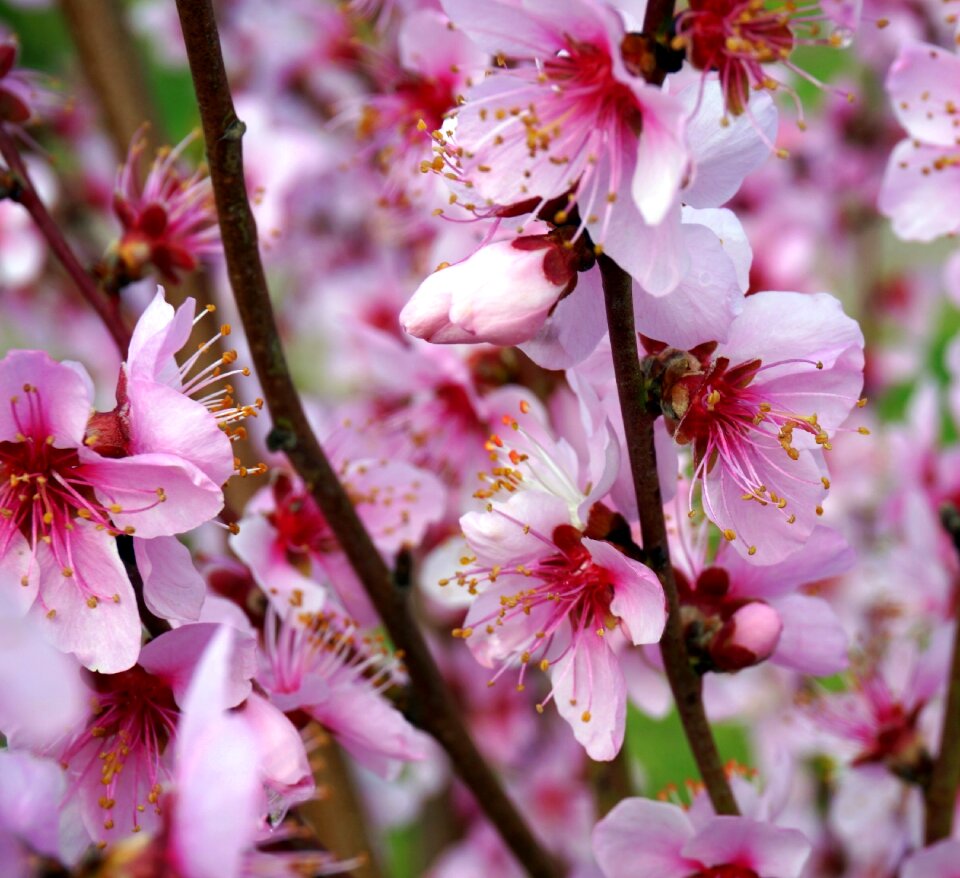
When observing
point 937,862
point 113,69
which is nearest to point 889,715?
point 937,862

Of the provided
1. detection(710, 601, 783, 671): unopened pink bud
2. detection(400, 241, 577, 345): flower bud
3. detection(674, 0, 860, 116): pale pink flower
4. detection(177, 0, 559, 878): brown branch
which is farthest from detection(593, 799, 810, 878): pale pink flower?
detection(674, 0, 860, 116): pale pink flower

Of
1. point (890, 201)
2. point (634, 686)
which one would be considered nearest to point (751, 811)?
point (634, 686)

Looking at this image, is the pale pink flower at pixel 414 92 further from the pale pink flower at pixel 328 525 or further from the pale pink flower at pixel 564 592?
the pale pink flower at pixel 564 592

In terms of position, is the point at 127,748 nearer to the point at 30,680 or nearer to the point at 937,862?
the point at 30,680

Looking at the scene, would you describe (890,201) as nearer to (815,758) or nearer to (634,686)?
(634,686)

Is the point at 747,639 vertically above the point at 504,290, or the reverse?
the point at 504,290

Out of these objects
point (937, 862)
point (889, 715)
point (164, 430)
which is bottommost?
point (889, 715)
